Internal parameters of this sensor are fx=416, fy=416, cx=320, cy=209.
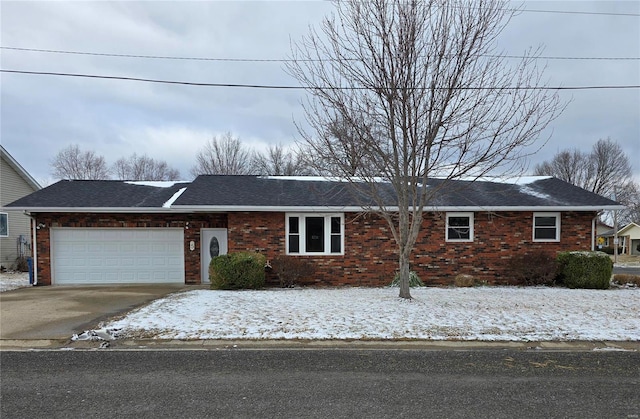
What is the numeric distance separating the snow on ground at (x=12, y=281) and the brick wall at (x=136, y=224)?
84 cm

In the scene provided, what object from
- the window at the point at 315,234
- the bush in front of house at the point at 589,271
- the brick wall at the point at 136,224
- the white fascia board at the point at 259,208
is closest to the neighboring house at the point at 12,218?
the brick wall at the point at 136,224

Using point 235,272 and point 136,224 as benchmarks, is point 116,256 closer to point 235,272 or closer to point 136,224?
point 136,224

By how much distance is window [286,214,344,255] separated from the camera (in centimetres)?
1385

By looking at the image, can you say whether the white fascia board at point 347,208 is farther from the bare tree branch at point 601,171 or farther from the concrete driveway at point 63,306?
the bare tree branch at point 601,171

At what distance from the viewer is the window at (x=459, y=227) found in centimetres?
1409

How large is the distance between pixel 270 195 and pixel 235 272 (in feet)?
11.0

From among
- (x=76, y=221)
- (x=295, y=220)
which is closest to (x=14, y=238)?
(x=76, y=221)

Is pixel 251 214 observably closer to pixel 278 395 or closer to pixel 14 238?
pixel 278 395

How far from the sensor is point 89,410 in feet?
13.7

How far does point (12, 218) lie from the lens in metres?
20.3

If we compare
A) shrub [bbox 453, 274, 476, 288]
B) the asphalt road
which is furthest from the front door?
the asphalt road

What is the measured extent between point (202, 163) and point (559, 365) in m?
38.4

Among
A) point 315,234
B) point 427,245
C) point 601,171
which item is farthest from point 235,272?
point 601,171

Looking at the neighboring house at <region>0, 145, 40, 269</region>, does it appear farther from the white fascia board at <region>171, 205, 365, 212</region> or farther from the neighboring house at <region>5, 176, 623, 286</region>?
the white fascia board at <region>171, 205, 365, 212</region>
